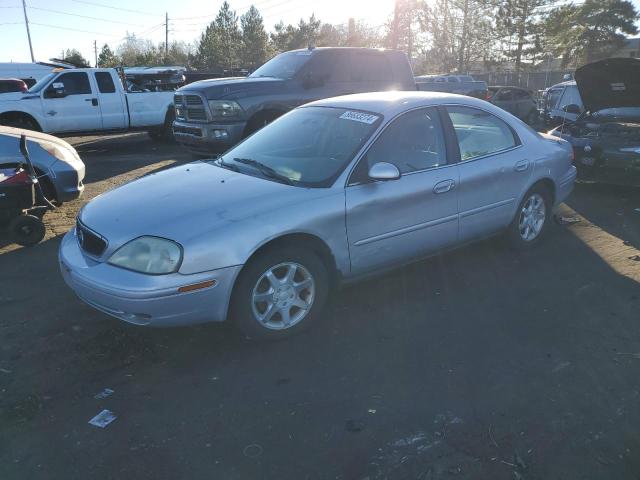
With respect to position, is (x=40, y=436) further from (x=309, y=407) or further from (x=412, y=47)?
(x=412, y=47)

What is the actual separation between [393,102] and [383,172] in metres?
0.90

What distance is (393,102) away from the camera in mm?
4344

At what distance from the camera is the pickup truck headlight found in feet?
28.4

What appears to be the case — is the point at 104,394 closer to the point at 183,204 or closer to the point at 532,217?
the point at 183,204

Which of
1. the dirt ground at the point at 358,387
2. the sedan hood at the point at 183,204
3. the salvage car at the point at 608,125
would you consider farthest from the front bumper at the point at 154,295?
the salvage car at the point at 608,125

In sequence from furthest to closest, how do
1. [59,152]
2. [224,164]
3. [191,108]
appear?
[191,108] → [59,152] → [224,164]

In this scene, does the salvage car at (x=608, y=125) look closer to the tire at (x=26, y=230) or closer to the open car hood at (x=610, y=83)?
the open car hood at (x=610, y=83)

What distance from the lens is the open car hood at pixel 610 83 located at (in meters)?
7.53

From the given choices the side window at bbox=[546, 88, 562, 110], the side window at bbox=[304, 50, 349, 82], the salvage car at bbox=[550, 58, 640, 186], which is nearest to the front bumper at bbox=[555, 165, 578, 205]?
the salvage car at bbox=[550, 58, 640, 186]

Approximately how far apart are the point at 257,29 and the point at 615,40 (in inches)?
1386

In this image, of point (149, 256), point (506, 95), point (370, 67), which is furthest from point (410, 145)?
point (506, 95)

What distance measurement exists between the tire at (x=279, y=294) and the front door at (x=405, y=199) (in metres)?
0.38

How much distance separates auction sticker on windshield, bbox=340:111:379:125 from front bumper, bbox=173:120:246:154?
179 inches

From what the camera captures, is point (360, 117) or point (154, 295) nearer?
point (154, 295)
